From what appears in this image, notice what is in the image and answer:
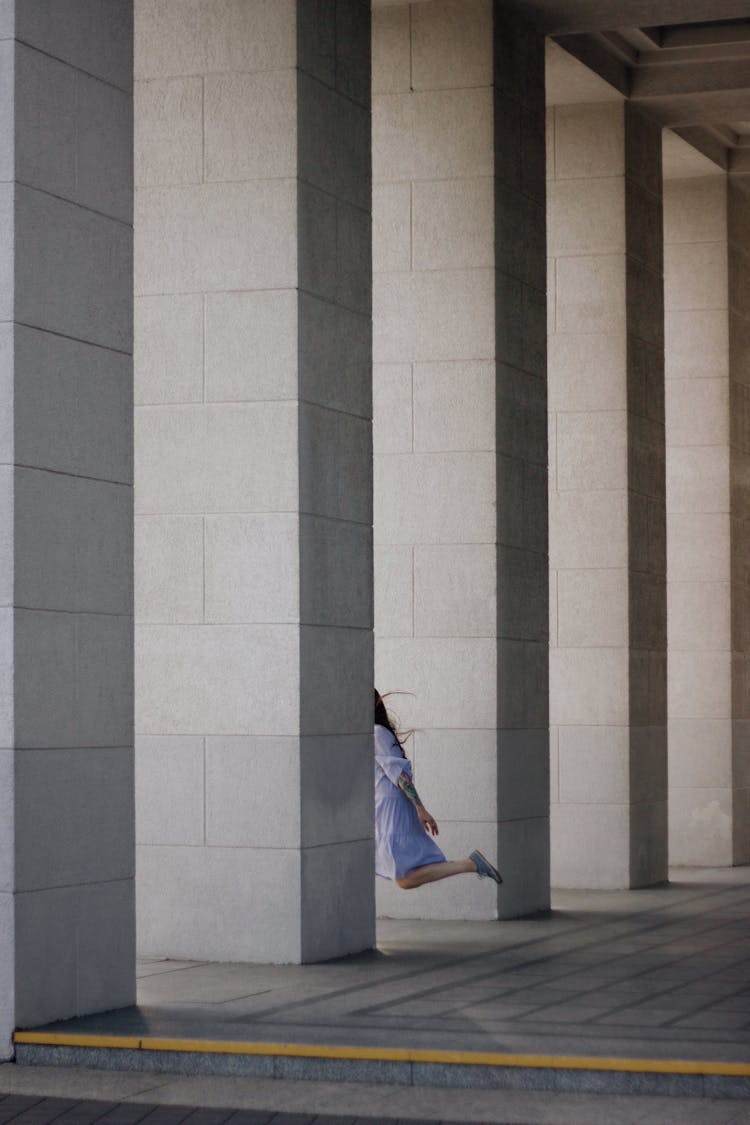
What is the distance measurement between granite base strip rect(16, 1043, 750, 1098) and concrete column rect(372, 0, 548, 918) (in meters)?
5.97

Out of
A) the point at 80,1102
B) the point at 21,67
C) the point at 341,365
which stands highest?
the point at 21,67

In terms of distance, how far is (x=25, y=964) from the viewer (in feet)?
32.1

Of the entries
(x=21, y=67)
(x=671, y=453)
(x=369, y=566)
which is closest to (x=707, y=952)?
(x=369, y=566)

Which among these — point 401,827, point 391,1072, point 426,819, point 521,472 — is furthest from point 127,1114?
point 521,472

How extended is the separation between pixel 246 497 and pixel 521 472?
3.65 m

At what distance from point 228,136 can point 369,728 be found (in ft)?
12.7

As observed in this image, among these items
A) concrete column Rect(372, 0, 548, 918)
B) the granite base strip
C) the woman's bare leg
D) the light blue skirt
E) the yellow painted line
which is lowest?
the granite base strip

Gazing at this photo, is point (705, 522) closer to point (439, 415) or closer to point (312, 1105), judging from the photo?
point (439, 415)

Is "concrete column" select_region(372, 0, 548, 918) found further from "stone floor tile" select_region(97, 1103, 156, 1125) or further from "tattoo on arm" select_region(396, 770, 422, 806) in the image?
"stone floor tile" select_region(97, 1103, 156, 1125)

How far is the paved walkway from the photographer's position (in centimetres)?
902

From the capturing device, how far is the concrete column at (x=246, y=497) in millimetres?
12430

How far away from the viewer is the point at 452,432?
50.2 ft

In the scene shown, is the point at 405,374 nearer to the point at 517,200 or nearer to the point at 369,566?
the point at 517,200

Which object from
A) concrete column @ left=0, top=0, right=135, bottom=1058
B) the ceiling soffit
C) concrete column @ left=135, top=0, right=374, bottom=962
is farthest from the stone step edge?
the ceiling soffit
